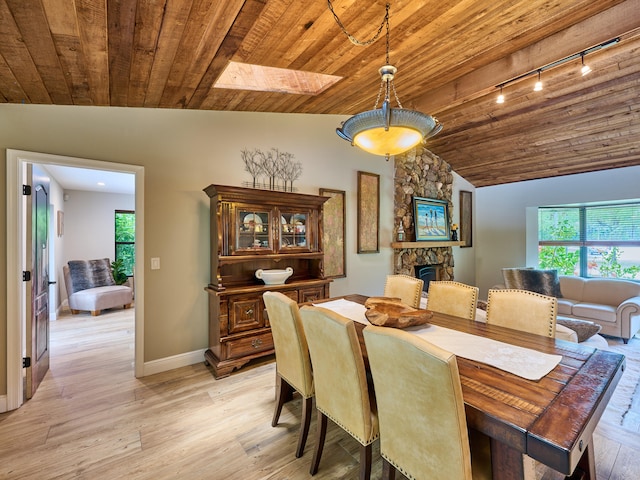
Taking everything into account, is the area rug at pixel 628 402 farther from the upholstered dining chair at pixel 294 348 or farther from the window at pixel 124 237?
the window at pixel 124 237

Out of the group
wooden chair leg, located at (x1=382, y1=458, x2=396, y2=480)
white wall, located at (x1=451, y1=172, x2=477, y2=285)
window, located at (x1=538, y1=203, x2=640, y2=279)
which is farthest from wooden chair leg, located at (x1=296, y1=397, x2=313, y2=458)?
window, located at (x1=538, y1=203, x2=640, y2=279)

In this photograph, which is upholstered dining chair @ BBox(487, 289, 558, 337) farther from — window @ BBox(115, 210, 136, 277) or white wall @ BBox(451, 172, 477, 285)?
window @ BBox(115, 210, 136, 277)

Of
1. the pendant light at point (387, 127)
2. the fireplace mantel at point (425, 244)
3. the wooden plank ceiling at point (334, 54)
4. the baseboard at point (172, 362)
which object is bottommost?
the baseboard at point (172, 362)

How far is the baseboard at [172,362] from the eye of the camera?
295 cm

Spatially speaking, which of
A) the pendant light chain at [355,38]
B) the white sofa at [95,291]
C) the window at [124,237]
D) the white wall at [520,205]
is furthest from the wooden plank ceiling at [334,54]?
the window at [124,237]

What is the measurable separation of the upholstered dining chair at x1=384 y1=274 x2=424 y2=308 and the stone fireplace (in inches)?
81.8

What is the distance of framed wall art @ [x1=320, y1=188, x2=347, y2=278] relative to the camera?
4148 mm

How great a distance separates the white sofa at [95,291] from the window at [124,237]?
0.94m

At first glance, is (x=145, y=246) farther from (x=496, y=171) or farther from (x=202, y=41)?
(x=496, y=171)

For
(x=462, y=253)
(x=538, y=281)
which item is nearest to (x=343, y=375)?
(x=538, y=281)

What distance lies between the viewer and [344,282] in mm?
4371

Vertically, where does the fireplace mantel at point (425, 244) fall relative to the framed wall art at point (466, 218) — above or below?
below

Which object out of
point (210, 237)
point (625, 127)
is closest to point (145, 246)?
point (210, 237)

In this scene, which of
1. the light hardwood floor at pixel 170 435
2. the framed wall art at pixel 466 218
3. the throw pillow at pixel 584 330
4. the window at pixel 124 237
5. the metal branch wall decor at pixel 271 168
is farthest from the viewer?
the window at pixel 124 237
